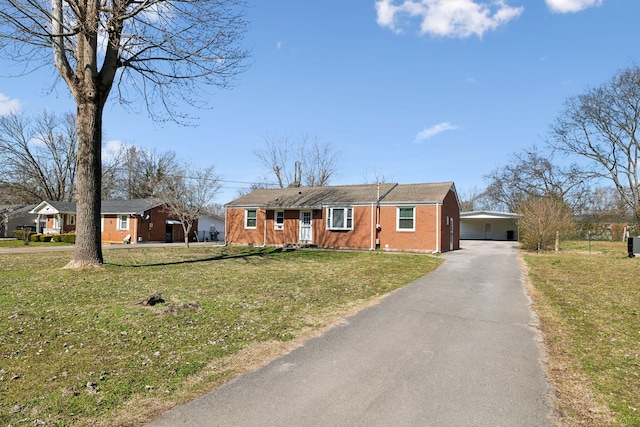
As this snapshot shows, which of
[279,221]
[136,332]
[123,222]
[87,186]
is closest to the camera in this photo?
[136,332]

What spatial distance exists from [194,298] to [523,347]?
625 centimetres

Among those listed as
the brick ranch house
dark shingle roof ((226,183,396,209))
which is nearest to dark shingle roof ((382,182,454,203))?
dark shingle roof ((226,183,396,209))

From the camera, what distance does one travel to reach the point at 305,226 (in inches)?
1027

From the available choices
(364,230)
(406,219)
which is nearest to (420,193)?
(406,219)

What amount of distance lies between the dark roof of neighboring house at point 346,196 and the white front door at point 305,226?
83 centimetres

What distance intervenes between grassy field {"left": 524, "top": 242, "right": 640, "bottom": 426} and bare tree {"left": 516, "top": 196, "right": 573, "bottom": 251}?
1276 centimetres

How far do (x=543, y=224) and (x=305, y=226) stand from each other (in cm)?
1505

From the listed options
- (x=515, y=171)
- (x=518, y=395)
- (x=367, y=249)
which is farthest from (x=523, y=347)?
(x=515, y=171)

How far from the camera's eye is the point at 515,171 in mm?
44250

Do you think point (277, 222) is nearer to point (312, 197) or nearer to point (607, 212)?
point (312, 197)

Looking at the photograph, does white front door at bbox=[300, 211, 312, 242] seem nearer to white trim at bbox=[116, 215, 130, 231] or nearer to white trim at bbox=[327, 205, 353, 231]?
white trim at bbox=[327, 205, 353, 231]

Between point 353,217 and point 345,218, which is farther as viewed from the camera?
point 345,218

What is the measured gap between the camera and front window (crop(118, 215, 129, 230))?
35.1 meters

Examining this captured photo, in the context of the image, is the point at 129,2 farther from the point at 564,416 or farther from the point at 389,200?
the point at 389,200
